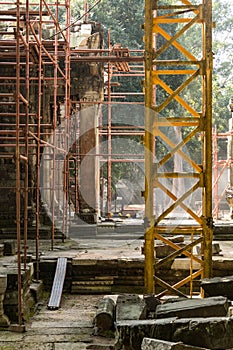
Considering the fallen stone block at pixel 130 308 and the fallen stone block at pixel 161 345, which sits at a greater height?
the fallen stone block at pixel 161 345

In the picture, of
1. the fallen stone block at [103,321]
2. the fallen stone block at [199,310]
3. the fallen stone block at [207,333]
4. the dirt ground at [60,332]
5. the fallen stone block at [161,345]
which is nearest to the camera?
the fallen stone block at [161,345]

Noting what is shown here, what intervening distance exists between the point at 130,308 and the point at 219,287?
131cm

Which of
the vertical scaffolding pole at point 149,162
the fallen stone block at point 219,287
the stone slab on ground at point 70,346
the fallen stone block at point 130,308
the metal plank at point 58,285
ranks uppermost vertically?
the vertical scaffolding pole at point 149,162

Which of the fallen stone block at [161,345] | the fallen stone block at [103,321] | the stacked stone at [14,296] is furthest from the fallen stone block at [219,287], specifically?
the stacked stone at [14,296]

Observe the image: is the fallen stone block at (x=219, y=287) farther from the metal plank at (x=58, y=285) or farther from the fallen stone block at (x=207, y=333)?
the metal plank at (x=58, y=285)

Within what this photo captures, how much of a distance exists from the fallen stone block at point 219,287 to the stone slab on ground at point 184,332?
1750 mm

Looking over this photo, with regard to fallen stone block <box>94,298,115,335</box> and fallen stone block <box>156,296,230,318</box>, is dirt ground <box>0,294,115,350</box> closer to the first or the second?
fallen stone block <box>94,298,115,335</box>

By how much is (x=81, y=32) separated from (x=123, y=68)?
5.35 feet

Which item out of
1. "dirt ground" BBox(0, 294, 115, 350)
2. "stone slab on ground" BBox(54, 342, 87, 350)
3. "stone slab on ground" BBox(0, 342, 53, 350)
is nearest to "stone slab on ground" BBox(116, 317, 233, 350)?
"dirt ground" BBox(0, 294, 115, 350)

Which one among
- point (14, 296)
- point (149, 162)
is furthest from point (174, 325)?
point (149, 162)

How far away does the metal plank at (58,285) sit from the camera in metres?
9.58

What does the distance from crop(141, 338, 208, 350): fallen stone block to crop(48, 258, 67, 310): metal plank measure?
3.83 metres

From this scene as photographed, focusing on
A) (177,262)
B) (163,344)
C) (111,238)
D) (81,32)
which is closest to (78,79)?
(81,32)

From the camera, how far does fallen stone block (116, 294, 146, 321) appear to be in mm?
7168
